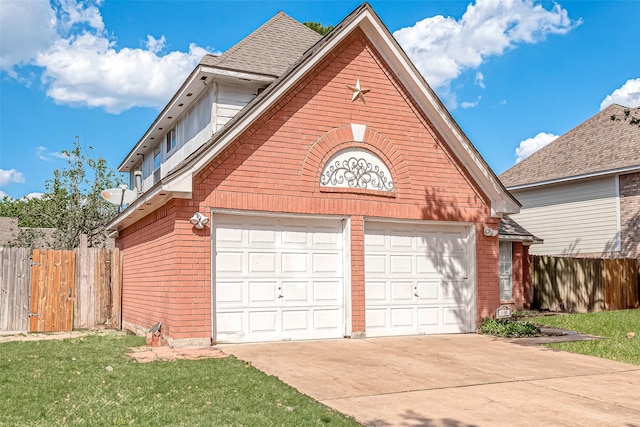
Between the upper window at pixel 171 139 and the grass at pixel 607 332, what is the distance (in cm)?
1181

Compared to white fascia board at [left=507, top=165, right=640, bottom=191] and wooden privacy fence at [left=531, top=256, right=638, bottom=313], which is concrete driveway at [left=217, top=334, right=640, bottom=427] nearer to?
wooden privacy fence at [left=531, top=256, right=638, bottom=313]

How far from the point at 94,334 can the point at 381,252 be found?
23.6ft

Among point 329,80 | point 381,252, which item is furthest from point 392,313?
point 329,80

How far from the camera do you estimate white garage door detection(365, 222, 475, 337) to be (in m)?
13.7

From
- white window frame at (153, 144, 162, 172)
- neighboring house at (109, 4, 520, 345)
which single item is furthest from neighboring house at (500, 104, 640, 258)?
white window frame at (153, 144, 162, 172)

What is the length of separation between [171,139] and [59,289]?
6.07m

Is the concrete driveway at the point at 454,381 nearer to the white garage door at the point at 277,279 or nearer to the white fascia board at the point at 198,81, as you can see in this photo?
the white garage door at the point at 277,279

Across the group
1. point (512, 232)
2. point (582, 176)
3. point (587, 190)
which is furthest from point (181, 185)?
point (587, 190)

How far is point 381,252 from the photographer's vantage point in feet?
45.3

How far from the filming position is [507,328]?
1404cm

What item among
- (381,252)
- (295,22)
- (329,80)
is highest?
(295,22)

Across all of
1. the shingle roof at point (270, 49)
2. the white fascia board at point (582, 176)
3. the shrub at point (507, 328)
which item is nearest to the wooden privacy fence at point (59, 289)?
the shingle roof at point (270, 49)

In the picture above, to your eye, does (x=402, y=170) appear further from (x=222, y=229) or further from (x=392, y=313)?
(x=222, y=229)

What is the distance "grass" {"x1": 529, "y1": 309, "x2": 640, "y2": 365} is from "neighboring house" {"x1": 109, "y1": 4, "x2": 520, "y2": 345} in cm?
258
